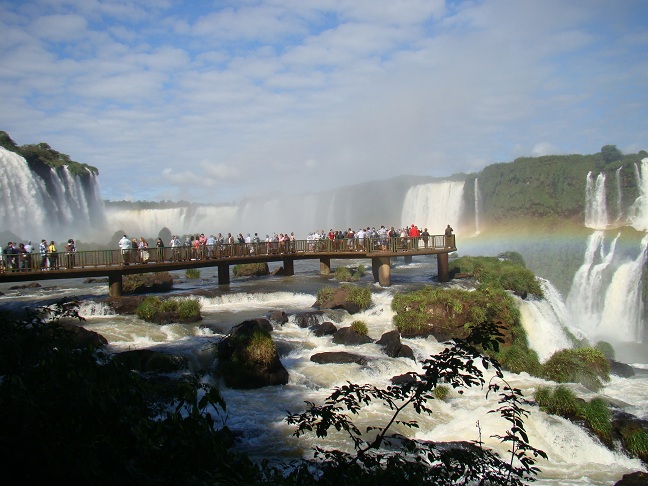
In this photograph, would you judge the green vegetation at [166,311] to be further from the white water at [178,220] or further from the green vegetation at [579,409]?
the white water at [178,220]

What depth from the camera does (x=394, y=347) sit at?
15.7 m

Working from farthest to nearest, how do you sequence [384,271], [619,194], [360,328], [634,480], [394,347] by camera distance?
[619,194] < [384,271] < [360,328] < [394,347] < [634,480]

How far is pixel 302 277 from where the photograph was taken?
30.7m

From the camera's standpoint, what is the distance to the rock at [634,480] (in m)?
8.84

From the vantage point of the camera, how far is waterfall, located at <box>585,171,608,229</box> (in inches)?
1916

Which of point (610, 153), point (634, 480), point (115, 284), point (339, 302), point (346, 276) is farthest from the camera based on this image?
point (610, 153)

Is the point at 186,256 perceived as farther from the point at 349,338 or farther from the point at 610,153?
the point at 610,153

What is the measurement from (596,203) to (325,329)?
140 feet

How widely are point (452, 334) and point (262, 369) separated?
793 cm

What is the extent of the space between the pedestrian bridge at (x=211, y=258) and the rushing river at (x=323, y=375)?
1392 mm

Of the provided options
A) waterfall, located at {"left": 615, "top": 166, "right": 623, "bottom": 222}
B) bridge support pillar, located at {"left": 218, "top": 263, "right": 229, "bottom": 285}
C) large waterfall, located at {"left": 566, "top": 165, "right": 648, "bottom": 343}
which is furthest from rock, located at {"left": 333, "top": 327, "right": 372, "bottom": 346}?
waterfall, located at {"left": 615, "top": 166, "right": 623, "bottom": 222}

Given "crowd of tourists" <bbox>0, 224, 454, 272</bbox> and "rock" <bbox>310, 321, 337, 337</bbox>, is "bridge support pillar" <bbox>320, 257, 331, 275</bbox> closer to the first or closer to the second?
"crowd of tourists" <bbox>0, 224, 454, 272</bbox>

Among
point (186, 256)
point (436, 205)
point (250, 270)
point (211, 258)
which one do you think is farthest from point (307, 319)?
point (436, 205)

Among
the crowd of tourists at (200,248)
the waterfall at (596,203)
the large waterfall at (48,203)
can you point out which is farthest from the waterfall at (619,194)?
the large waterfall at (48,203)
